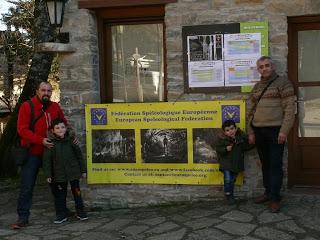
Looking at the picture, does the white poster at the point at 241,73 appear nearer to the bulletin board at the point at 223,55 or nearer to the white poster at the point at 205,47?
the bulletin board at the point at 223,55

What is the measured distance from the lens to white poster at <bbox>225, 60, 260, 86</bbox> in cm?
577

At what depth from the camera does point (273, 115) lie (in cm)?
534

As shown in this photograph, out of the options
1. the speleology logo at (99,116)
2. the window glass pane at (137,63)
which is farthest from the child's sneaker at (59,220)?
the window glass pane at (137,63)

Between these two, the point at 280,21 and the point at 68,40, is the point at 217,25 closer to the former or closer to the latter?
the point at 280,21

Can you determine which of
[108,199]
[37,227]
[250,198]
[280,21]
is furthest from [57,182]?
[280,21]

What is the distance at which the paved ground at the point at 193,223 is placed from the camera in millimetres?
4879

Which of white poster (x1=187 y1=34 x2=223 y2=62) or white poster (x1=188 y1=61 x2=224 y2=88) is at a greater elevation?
white poster (x1=187 y1=34 x2=223 y2=62)

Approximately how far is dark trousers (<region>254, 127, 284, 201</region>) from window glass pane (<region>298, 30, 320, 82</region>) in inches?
42.6

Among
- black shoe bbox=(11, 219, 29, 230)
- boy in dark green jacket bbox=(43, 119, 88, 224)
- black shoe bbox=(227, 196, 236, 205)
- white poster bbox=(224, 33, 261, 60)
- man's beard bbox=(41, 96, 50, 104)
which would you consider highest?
white poster bbox=(224, 33, 261, 60)

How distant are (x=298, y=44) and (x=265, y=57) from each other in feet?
2.99

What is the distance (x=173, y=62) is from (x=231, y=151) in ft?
4.60

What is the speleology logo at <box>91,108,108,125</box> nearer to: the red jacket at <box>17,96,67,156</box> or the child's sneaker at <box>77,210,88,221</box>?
the red jacket at <box>17,96,67,156</box>

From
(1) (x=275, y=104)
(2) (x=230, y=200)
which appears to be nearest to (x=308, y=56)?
(1) (x=275, y=104)

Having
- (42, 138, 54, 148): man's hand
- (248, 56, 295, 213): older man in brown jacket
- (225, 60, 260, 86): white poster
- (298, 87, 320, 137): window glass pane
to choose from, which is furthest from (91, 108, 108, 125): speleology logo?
(298, 87, 320, 137): window glass pane
